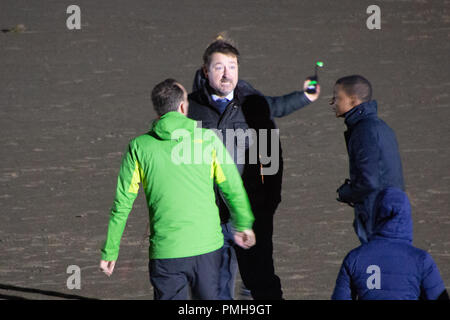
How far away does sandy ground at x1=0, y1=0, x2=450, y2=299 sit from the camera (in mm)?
8180

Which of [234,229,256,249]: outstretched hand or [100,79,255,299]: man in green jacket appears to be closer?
[100,79,255,299]: man in green jacket

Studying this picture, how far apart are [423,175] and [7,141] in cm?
575

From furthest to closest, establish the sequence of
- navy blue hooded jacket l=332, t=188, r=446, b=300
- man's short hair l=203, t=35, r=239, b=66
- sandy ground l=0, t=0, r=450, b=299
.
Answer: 1. sandy ground l=0, t=0, r=450, b=299
2. man's short hair l=203, t=35, r=239, b=66
3. navy blue hooded jacket l=332, t=188, r=446, b=300

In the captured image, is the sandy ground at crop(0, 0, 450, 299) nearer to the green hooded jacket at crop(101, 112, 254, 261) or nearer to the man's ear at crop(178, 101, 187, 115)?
the green hooded jacket at crop(101, 112, 254, 261)

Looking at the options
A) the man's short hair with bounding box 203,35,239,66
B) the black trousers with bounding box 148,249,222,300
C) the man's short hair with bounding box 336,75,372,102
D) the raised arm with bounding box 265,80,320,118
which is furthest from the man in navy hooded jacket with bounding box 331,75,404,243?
the black trousers with bounding box 148,249,222,300

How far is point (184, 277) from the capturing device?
16.8 ft

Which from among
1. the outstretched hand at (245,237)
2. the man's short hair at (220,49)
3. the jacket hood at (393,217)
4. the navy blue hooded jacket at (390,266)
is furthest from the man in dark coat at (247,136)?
the jacket hood at (393,217)

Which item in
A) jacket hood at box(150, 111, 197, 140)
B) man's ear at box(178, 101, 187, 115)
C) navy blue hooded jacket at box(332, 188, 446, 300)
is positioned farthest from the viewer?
man's ear at box(178, 101, 187, 115)

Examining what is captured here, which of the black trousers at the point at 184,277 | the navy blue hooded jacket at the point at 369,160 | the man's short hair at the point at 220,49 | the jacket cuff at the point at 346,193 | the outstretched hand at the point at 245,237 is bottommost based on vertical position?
the black trousers at the point at 184,277

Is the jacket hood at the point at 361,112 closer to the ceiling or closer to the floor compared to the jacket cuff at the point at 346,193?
closer to the ceiling

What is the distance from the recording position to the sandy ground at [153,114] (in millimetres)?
8180

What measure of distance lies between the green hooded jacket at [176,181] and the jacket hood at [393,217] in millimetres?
1032

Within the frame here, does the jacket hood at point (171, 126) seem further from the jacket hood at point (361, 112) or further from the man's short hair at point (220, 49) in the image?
the jacket hood at point (361, 112)

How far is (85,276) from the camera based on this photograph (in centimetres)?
768
